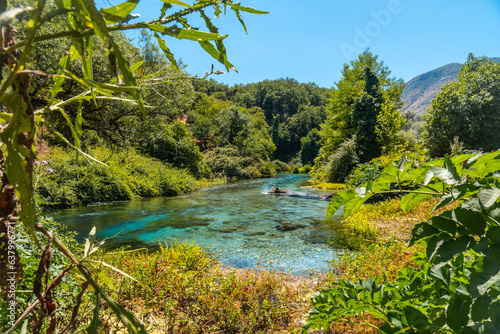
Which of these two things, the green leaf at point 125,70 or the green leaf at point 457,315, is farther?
the green leaf at point 457,315

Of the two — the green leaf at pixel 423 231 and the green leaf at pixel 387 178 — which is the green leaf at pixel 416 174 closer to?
the green leaf at pixel 387 178

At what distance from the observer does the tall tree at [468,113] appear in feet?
50.9

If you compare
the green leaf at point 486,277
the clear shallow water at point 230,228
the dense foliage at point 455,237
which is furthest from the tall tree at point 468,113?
the green leaf at point 486,277

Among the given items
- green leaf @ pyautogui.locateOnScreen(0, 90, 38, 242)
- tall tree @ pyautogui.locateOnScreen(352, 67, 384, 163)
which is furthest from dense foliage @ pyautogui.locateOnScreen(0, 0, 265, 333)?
tall tree @ pyautogui.locateOnScreen(352, 67, 384, 163)

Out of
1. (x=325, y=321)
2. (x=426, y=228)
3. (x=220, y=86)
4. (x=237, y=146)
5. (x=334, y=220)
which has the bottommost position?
(x=334, y=220)

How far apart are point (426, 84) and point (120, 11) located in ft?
670

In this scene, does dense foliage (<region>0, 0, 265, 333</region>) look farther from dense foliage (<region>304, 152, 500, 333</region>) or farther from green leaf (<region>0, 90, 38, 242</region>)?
dense foliage (<region>304, 152, 500, 333</region>)

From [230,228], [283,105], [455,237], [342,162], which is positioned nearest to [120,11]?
[455,237]

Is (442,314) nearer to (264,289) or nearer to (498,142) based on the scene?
(264,289)

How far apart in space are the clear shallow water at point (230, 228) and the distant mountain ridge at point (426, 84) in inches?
6648

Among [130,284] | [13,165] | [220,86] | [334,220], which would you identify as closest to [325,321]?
[13,165]

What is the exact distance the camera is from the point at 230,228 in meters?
8.09

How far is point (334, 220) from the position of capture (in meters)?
9.16

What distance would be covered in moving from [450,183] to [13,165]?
818 millimetres
